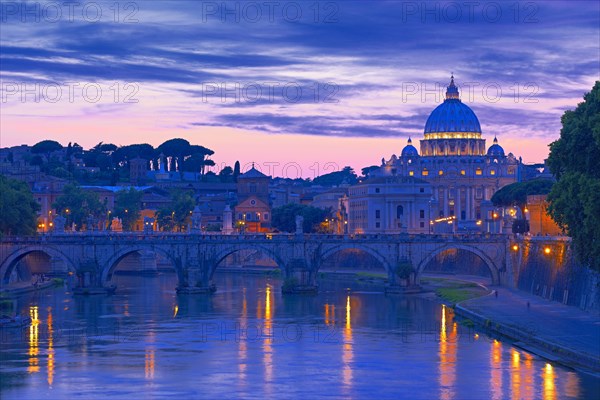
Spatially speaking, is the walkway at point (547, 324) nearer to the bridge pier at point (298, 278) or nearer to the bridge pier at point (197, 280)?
the bridge pier at point (298, 278)

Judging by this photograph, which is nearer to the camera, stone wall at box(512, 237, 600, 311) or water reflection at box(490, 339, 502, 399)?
water reflection at box(490, 339, 502, 399)

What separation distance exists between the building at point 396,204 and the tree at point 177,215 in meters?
23.6

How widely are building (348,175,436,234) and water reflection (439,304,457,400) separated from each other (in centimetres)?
9197

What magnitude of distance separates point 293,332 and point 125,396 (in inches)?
877

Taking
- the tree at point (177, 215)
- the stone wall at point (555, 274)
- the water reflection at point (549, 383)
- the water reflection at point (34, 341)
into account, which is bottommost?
the water reflection at point (549, 383)

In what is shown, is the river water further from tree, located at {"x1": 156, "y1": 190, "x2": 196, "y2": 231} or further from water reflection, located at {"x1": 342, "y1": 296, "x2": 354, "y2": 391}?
tree, located at {"x1": 156, "y1": 190, "x2": 196, "y2": 231}

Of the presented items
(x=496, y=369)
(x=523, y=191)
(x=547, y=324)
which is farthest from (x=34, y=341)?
(x=523, y=191)

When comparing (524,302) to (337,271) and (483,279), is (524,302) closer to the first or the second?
(483,279)

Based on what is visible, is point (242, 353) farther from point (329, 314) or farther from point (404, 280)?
point (404, 280)

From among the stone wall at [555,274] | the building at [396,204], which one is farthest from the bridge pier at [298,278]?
the building at [396,204]

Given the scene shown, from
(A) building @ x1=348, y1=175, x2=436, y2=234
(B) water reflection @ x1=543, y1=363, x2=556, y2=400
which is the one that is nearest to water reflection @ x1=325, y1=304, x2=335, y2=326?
(B) water reflection @ x1=543, y1=363, x2=556, y2=400

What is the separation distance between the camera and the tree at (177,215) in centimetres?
17475

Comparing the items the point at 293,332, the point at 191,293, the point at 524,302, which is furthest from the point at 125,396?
the point at 191,293

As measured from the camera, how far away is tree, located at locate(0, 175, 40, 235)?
107 meters
